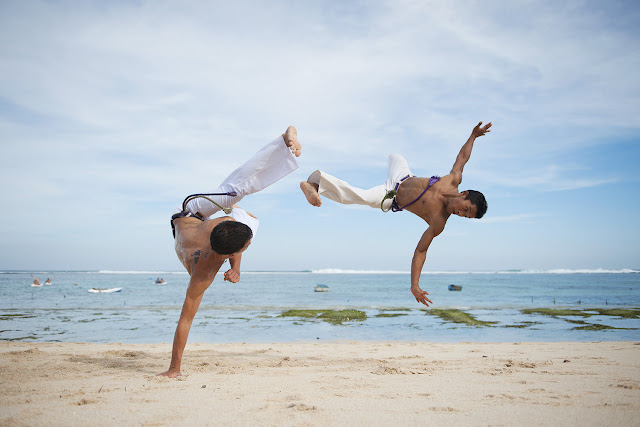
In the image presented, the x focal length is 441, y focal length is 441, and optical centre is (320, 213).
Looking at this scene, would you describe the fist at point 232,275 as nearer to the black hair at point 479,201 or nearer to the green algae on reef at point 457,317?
the black hair at point 479,201

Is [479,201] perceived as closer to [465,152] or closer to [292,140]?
[465,152]

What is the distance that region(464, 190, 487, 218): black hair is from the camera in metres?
5.71

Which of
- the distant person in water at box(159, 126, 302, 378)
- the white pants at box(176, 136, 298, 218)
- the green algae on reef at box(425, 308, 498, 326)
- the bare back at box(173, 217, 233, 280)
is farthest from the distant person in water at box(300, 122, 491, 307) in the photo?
the green algae on reef at box(425, 308, 498, 326)

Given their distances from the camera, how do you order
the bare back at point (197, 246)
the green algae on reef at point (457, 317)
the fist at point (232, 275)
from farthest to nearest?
1. the green algae on reef at point (457, 317)
2. the fist at point (232, 275)
3. the bare back at point (197, 246)

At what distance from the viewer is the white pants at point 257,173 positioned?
5402 mm

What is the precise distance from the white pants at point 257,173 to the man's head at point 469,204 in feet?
7.18

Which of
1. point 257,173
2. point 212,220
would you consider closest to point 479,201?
point 257,173

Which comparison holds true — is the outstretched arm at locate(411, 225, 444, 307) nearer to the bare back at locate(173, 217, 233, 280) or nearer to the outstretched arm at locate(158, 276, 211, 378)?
the bare back at locate(173, 217, 233, 280)

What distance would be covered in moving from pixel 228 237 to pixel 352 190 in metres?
1.94

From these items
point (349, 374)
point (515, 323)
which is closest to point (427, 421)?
point (349, 374)

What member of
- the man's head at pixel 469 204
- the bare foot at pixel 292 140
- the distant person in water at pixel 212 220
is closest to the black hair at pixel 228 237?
the distant person in water at pixel 212 220

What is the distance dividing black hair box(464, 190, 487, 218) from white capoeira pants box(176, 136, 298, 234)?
7.63ft

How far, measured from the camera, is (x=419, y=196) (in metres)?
6.03

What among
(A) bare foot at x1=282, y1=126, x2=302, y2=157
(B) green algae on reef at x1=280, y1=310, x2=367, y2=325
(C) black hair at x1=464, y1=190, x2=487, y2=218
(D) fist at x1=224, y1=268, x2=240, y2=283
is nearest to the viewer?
(A) bare foot at x1=282, y1=126, x2=302, y2=157
